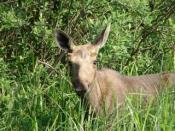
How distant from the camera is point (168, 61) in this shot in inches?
400

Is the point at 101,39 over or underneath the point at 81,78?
over

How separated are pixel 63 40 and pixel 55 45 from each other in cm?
132

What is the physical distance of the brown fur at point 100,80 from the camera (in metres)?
7.64

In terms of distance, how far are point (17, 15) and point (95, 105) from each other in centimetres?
229

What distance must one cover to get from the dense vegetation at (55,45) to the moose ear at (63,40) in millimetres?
535

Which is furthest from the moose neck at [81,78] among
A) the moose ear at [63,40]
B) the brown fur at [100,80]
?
the moose ear at [63,40]

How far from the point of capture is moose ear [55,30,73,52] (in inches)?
327

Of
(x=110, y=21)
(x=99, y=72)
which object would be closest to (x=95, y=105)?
(x=99, y=72)

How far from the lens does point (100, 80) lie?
330 inches

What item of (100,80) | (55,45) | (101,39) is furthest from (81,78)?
(55,45)

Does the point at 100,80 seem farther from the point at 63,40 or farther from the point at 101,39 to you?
the point at 63,40

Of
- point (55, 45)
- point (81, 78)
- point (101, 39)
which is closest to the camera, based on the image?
point (81, 78)

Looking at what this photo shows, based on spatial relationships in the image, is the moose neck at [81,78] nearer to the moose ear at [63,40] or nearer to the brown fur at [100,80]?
the brown fur at [100,80]

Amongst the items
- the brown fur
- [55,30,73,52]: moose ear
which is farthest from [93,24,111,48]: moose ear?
[55,30,73,52]: moose ear
